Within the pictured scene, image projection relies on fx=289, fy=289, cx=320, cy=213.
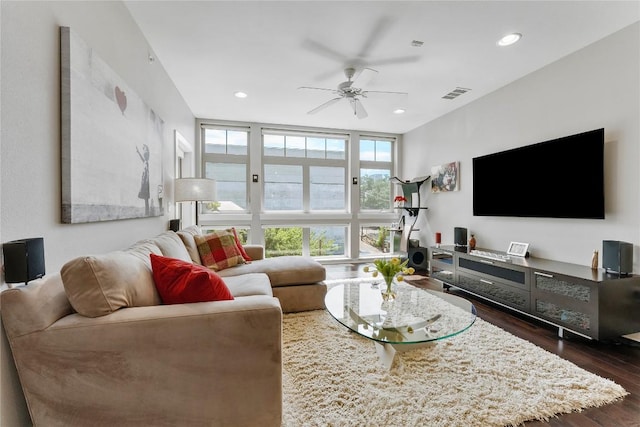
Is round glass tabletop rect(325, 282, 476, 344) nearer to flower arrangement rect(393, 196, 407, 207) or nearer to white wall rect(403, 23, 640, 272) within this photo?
white wall rect(403, 23, 640, 272)

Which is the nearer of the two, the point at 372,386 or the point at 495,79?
the point at 372,386

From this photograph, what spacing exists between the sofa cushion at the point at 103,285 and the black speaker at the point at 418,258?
4402mm

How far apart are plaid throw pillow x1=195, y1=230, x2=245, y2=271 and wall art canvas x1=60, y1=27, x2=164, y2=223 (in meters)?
0.68

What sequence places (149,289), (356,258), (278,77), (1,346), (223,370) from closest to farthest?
(1,346) < (223,370) < (149,289) < (278,77) < (356,258)

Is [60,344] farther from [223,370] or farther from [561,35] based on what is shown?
[561,35]

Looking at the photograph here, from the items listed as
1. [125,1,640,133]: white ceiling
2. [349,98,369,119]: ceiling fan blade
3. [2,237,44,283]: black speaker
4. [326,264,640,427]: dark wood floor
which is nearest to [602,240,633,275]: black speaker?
[326,264,640,427]: dark wood floor

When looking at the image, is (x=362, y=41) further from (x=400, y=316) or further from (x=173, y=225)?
(x=173, y=225)

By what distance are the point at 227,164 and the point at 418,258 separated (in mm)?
3808

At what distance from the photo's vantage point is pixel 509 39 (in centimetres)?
260

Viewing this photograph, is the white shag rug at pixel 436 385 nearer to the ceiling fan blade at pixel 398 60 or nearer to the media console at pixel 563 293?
the media console at pixel 563 293

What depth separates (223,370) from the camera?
1259mm

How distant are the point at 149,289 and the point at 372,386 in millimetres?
1376

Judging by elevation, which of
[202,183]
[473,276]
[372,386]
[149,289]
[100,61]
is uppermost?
[100,61]

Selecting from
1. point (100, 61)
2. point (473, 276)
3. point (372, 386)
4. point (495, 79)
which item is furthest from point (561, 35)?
point (100, 61)
